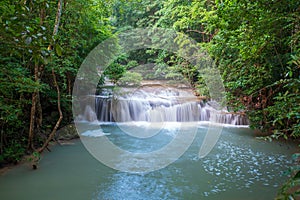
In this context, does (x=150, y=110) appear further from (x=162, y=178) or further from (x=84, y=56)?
(x=162, y=178)

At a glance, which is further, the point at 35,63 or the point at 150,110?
the point at 150,110

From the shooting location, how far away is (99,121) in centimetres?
802

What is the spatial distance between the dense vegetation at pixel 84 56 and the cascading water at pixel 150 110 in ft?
2.81

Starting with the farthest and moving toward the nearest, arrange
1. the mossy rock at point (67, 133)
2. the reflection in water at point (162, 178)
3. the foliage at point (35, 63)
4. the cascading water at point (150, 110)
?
1. the cascading water at point (150, 110)
2. the mossy rock at point (67, 133)
3. the reflection in water at point (162, 178)
4. the foliage at point (35, 63)

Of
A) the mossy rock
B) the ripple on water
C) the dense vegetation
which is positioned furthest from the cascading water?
the ripple on water

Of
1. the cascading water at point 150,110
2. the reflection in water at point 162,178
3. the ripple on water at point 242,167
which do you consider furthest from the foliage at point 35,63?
the ripple on water at point 242,167

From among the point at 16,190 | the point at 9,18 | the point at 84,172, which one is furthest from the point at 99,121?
the point at 9,18

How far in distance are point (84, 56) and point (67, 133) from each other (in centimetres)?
202

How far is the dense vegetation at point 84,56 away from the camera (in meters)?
1.33

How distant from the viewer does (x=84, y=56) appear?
6473mm

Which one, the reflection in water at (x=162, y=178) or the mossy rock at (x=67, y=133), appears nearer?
the reflection in water at (x=162, y=178)

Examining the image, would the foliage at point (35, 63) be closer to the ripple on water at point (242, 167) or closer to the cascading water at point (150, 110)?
the cascading water at point (150, 110)

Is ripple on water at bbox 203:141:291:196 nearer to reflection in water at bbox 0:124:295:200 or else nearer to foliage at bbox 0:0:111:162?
reflection in water at bbox 0:124:295:200

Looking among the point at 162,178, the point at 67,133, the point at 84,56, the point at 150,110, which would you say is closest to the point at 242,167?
the point at 162,178
